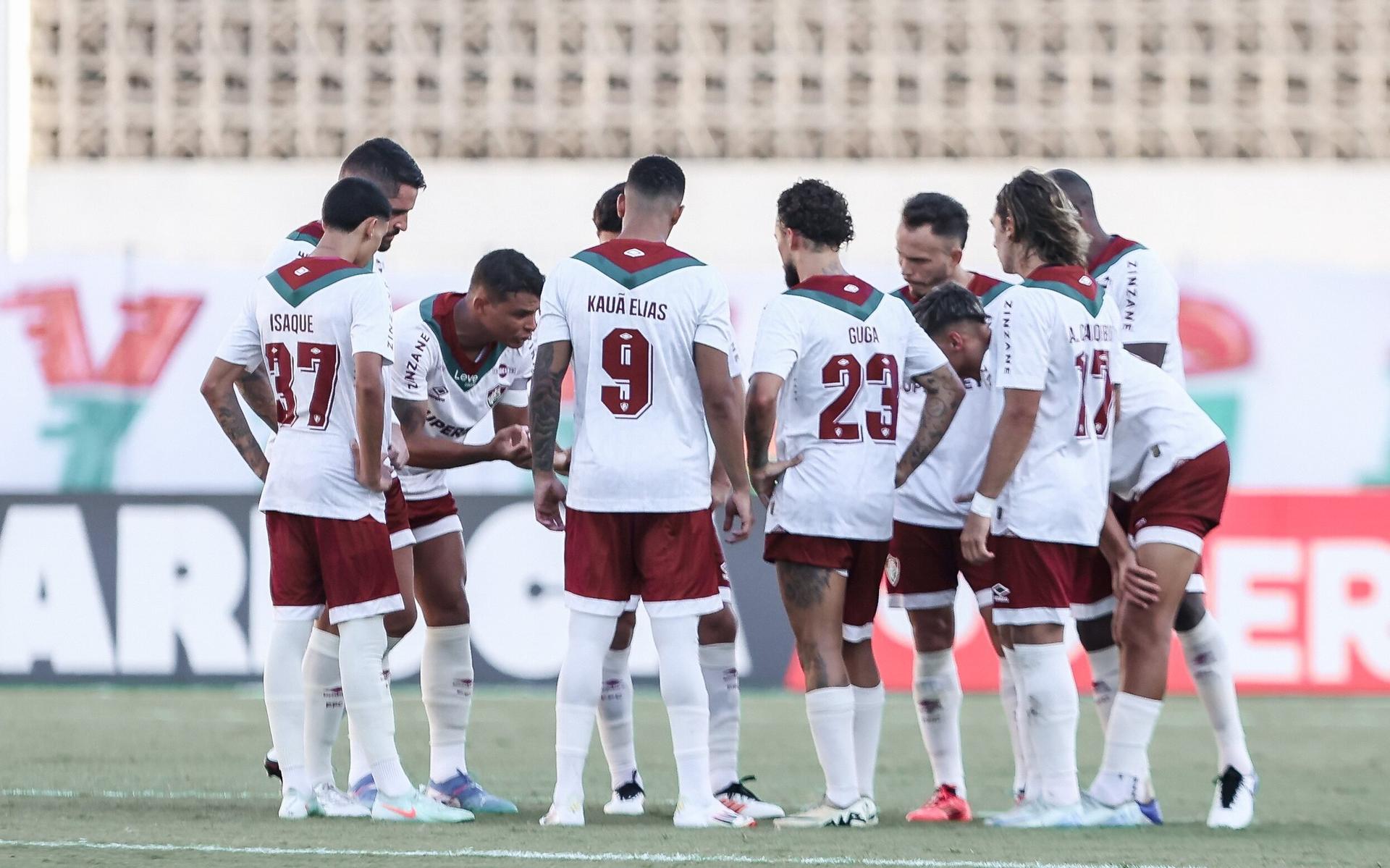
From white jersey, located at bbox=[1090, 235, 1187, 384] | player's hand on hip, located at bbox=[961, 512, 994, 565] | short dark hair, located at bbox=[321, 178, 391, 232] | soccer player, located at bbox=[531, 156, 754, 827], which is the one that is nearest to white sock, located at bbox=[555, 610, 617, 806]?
soccer player, located at bbox=[531, 156, 754, 827]

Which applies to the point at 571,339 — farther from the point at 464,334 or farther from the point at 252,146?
the point at 252,146

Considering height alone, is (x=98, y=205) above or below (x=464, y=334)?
above

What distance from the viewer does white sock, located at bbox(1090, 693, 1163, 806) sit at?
6570 mm

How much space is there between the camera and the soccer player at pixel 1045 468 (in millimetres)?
A: 6395

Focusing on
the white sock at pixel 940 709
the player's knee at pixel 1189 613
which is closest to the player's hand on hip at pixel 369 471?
the white sock at pixel 940 709

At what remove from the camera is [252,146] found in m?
37.6

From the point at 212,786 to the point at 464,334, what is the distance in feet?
7.58

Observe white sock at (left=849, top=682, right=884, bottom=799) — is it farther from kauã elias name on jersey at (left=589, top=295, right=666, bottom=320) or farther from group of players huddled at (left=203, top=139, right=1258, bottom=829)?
kauã elias name on jersey at (left=589, top=295, right=666, bottom=320)

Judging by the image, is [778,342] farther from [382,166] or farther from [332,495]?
[382,166]

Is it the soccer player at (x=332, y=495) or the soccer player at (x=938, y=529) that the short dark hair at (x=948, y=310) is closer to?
the soccer player at (x=938, y=529)

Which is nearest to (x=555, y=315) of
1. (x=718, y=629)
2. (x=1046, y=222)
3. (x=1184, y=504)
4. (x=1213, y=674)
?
(x=718, y=629)

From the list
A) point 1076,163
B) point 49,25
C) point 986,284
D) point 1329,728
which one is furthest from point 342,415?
point 49,25

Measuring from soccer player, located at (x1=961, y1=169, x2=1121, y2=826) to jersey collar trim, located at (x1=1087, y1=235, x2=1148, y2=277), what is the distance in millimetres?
647

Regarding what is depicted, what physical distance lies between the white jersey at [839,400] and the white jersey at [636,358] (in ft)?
0.88
